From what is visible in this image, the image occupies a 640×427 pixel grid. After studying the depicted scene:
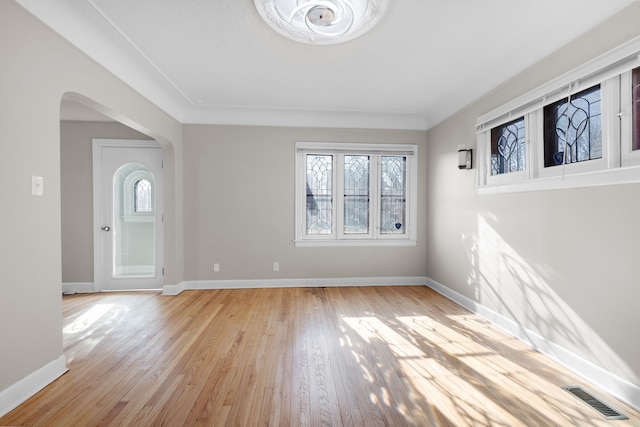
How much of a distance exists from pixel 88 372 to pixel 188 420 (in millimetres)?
1087

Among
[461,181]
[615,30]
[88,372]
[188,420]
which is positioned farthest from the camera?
[461,181]

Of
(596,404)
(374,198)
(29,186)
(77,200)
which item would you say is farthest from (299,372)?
(77,200)

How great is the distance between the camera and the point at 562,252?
2283 mm

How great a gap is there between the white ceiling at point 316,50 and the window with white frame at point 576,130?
0.36 meters

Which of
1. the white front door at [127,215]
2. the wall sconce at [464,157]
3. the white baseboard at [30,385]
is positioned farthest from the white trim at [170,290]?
the wall sconce at [464,157]

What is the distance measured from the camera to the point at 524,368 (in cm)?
221

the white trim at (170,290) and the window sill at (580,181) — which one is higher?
the window sill at (580,181)

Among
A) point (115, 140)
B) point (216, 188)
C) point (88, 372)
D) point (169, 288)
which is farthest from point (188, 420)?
point (115, 140)

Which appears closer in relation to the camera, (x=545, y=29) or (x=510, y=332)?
(x=545, y=29)

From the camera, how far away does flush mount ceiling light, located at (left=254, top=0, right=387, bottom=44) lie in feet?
6.79

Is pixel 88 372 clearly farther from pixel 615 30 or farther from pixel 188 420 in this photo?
pixel 615 30

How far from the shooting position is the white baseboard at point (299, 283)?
14.2 feet

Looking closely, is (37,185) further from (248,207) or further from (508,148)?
(508,148)

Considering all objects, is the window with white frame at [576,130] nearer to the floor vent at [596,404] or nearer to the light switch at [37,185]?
the floor vent at [596,404]
